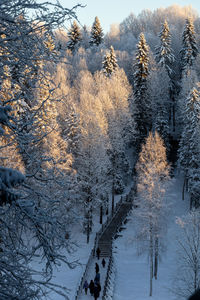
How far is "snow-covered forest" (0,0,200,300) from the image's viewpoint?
4109 millimetres

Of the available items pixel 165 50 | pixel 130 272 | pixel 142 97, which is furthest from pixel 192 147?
pixel 165 50

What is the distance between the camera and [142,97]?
48906 millimetres

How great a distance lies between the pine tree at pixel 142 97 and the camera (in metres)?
48.2

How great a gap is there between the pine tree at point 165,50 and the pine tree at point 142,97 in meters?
5.25

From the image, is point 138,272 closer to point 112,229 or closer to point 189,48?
point 112,229

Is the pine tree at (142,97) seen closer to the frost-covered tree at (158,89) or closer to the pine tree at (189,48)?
the frost-covered tree at (158,89)

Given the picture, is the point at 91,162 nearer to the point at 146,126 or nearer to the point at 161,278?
the point at 161,278

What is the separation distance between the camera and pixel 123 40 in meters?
90.8

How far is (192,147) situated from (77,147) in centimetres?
1387

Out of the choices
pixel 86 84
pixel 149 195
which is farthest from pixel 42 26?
pixel 86 84

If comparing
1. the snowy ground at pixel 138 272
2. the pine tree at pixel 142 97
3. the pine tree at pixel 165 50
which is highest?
the pine tree at pixel 165 50

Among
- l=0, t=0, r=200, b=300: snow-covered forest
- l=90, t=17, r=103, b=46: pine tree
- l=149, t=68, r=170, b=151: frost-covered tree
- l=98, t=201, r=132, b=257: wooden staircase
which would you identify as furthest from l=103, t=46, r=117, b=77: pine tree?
l=98, t=201, r=132, b=257: wooden staircase

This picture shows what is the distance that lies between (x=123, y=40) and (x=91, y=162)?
6837cm

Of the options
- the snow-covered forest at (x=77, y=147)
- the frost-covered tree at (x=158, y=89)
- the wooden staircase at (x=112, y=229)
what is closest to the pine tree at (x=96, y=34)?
the snow-covered forest at (x=77, y=147)
